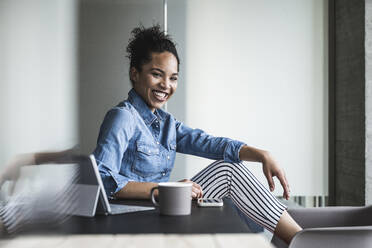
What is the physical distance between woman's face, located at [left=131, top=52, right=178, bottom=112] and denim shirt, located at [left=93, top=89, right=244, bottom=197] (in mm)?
43

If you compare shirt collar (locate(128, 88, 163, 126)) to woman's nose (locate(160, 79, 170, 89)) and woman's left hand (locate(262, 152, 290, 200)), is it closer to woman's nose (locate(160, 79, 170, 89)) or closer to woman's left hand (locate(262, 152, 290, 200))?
woman's nose (locate(160, 79, 170, 89))

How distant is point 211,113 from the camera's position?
250cm

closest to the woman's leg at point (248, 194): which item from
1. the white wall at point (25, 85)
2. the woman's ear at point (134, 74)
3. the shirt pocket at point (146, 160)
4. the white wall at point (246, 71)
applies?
the shirt pocket at point (146, 160)

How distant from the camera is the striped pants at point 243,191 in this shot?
1367 mm

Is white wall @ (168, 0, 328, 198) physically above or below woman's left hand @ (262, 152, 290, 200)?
above

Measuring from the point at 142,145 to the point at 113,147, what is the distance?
22 cm

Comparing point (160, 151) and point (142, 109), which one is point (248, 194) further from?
point (142, 109)

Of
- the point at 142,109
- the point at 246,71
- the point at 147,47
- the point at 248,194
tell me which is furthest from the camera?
the point at 246,71

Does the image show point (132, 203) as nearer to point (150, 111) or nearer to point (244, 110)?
point (150, 111)

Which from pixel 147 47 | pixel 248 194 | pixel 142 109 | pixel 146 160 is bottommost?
pixel 248 194

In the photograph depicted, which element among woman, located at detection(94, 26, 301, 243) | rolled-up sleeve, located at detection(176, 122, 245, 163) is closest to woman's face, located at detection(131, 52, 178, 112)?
woman, located at detection(94, 26, 301, 243)

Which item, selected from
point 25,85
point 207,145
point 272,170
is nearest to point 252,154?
point 272,170

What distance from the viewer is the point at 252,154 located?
1.45 meters

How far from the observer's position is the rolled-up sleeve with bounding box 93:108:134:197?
113 cm
